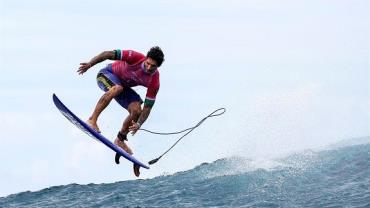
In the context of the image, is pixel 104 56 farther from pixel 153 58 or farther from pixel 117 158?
pixel 117 158

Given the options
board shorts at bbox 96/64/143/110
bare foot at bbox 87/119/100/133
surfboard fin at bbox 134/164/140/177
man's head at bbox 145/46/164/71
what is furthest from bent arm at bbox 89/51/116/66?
surfboard fin at bbox 134/164/140/177

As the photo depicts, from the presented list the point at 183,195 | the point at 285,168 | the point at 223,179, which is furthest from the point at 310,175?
the point at 183,195

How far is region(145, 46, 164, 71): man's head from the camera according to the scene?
13.8 metres

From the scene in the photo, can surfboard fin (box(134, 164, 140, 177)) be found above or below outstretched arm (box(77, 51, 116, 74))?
below

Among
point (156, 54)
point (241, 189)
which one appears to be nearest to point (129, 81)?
point (156, 54)

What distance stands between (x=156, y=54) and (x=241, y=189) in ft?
28.9

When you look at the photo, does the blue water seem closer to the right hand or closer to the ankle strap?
the ankle strap

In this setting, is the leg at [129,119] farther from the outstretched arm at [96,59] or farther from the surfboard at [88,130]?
the outstretched arm at [96,59]

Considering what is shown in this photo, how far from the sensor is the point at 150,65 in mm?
13867

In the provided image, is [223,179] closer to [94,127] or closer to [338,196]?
[338,196]

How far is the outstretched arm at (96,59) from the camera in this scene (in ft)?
44.0

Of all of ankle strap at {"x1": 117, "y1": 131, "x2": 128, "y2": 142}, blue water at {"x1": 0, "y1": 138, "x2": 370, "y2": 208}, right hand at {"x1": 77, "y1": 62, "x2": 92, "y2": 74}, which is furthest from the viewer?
blue water at {"x1": 0, "y1": 138, "x2": 370, "y2": 208}

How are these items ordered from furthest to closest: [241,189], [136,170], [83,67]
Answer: [241,189] → [136,170] → [83,67]

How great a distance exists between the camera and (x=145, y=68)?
46.0 feet
